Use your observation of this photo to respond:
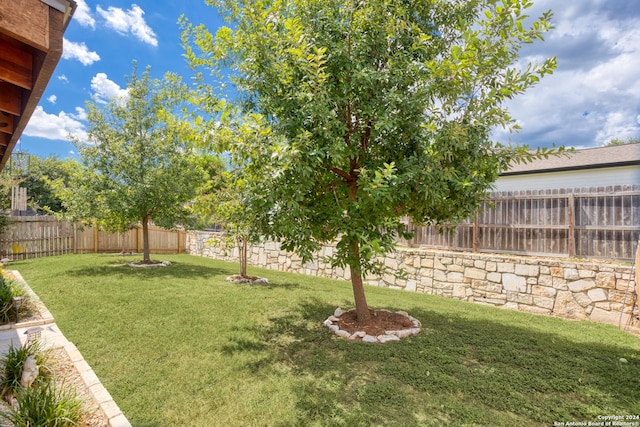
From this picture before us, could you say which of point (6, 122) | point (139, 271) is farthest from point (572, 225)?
point (139, 271)

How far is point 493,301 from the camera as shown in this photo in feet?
24.6

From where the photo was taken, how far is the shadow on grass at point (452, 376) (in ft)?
9.89

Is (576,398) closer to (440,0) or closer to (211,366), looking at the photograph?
(211,366)

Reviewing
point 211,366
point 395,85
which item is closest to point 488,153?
point 395,85

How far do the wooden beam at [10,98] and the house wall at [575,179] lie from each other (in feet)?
38.9

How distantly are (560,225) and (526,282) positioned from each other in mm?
1484

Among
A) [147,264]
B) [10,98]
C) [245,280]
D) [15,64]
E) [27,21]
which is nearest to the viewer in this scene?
[27,21]

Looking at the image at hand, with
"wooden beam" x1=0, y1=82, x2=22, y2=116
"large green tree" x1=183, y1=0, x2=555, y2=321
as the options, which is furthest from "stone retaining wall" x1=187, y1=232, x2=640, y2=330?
"wooden beam" x1=0, y1=82, x2=22, y2=116

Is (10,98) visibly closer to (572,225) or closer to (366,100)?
(366,100)

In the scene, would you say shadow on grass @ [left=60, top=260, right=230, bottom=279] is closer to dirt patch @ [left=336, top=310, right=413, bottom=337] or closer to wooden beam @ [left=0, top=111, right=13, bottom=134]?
dirt patch @ [left=336, top=310, right=413, bottom=337]

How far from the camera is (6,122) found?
116 inches

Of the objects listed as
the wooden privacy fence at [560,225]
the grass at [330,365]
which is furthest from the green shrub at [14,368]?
the wooden privacy fence at [560,225]

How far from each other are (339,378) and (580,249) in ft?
20.8

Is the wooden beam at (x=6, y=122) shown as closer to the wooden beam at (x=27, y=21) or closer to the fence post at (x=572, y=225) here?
the wooden beam at (x=27, y=21)
